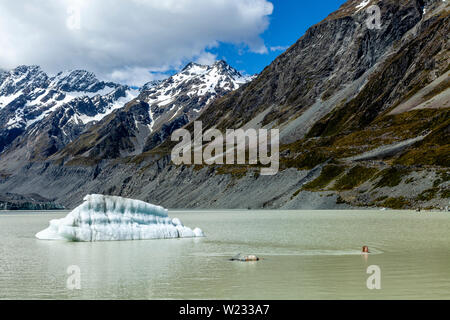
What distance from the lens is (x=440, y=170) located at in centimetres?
12544

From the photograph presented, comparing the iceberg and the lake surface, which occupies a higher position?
the iceberg

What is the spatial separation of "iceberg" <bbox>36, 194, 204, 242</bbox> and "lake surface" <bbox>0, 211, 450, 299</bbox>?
8.08 ft

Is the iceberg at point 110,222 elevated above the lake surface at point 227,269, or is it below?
above

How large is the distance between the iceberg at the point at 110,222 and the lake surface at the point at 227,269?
246cm

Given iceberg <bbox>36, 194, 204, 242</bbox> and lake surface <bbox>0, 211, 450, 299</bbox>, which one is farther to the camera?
iceberg <bbox>36, 194, 204, 242</bbox>

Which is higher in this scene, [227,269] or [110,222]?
[110,222]

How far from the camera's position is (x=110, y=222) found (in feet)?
178

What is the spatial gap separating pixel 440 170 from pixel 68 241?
336ft

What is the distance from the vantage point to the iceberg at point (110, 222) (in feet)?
171

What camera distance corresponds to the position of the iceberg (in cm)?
5225

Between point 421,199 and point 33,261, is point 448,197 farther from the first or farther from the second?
point 33,261

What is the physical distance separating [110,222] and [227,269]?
24787 millimetres

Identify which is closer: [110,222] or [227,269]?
[227,269]

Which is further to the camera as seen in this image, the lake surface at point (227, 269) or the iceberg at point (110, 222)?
the iceberg at point (110, 222)
